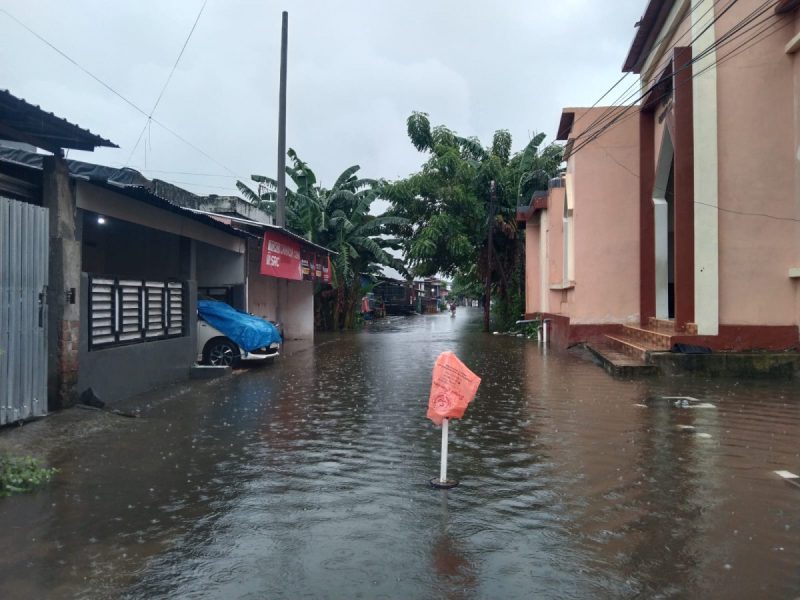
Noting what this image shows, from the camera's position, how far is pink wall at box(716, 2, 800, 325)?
11594 millimetres

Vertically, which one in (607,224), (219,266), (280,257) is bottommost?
(219,266)

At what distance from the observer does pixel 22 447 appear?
6.57 meters

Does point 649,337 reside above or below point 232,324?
below

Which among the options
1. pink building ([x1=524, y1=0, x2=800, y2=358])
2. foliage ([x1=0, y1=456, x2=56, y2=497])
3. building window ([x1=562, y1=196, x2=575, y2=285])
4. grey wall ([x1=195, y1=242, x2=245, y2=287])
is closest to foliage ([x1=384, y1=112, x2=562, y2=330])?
building window ([x1=562, y1=196, x2=575, y2=285])

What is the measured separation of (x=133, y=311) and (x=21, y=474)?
511 cm

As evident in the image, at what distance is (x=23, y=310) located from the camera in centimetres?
722

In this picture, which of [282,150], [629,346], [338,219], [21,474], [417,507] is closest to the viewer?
[417,507]

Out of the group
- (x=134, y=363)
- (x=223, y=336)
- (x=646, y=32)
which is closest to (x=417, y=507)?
(x=134, y=363)

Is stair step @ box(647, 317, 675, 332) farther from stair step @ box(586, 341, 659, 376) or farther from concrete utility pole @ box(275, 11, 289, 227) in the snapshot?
concrete utility pole @ box(275, 11, 289, 227)

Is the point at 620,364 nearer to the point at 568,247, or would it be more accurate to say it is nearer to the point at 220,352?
the point at 568,247

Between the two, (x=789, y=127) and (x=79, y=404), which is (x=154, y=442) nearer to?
(x=79, y=404)

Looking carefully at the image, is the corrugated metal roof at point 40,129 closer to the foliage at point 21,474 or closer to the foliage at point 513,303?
the foliage at point 21,474

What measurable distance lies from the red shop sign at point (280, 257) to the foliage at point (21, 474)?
10.8m

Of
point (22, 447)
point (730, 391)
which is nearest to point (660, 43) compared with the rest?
point (730, 391)
